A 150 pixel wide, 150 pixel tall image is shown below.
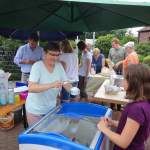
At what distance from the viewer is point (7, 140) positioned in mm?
4637

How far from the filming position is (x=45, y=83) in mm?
2756

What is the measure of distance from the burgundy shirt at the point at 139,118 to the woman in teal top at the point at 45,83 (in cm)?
89

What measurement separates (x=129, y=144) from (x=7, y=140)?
121 inches

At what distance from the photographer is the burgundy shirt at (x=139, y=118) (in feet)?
6.15

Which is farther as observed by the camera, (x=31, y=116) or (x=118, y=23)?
(x=118, y=23)

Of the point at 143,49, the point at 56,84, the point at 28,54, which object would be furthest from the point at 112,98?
the point at 143,49

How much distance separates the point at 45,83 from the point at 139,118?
114cm

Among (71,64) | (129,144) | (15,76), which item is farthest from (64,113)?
(15,76)

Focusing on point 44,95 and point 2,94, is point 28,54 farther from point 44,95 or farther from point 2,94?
point 44,95

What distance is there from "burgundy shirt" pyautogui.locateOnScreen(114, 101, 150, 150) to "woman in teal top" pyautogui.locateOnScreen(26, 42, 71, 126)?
2.91ft

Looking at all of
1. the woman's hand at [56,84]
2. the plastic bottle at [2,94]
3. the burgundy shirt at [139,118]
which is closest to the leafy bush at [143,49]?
the plastic bottle at [2,94]

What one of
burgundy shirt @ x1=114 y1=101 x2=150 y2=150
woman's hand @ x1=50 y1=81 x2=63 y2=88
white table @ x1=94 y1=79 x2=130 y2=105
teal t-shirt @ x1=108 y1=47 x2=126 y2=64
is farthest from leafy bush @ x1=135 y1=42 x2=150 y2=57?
burgundy shirt @ x1=114 y1=101 x2=150 y2=150

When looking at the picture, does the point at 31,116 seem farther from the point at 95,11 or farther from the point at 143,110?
the point at 95,11

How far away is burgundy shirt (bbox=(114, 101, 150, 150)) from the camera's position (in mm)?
1875
